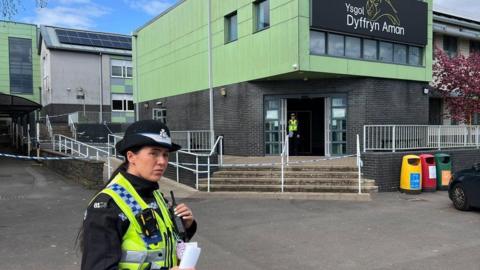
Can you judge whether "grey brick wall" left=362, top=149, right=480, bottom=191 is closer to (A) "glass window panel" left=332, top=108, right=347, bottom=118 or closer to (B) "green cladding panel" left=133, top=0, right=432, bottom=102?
(A) "glass window panel" left=332, top=108, right=347, bottom=118

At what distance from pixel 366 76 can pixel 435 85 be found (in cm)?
555

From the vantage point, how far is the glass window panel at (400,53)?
16.9 m

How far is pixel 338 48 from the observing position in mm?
15531

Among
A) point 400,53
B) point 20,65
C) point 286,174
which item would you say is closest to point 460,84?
point 400,53

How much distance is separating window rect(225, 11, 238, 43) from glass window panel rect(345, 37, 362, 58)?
471 cm

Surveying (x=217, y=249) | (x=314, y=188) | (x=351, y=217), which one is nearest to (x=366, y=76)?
(x=314, y=188)

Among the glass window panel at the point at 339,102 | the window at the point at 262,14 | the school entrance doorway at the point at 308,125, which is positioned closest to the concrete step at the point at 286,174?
the school entrance doorway at the point at 308,125

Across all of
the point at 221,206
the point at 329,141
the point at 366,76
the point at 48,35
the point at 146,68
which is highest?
the point at 48,35

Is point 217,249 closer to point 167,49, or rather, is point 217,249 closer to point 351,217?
point 351,217

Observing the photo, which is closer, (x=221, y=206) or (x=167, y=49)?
(x=221, y=206)

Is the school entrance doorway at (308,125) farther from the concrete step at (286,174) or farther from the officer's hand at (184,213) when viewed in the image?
the officer's hand at (184,213)

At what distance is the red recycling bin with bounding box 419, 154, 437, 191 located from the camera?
1258cm

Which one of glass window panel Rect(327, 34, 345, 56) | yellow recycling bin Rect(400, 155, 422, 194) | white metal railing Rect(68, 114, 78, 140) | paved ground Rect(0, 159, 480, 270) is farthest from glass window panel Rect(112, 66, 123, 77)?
yellow recycling bin Rect(400, 155, 422, 194)

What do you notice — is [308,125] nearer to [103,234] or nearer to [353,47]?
[353,47]
